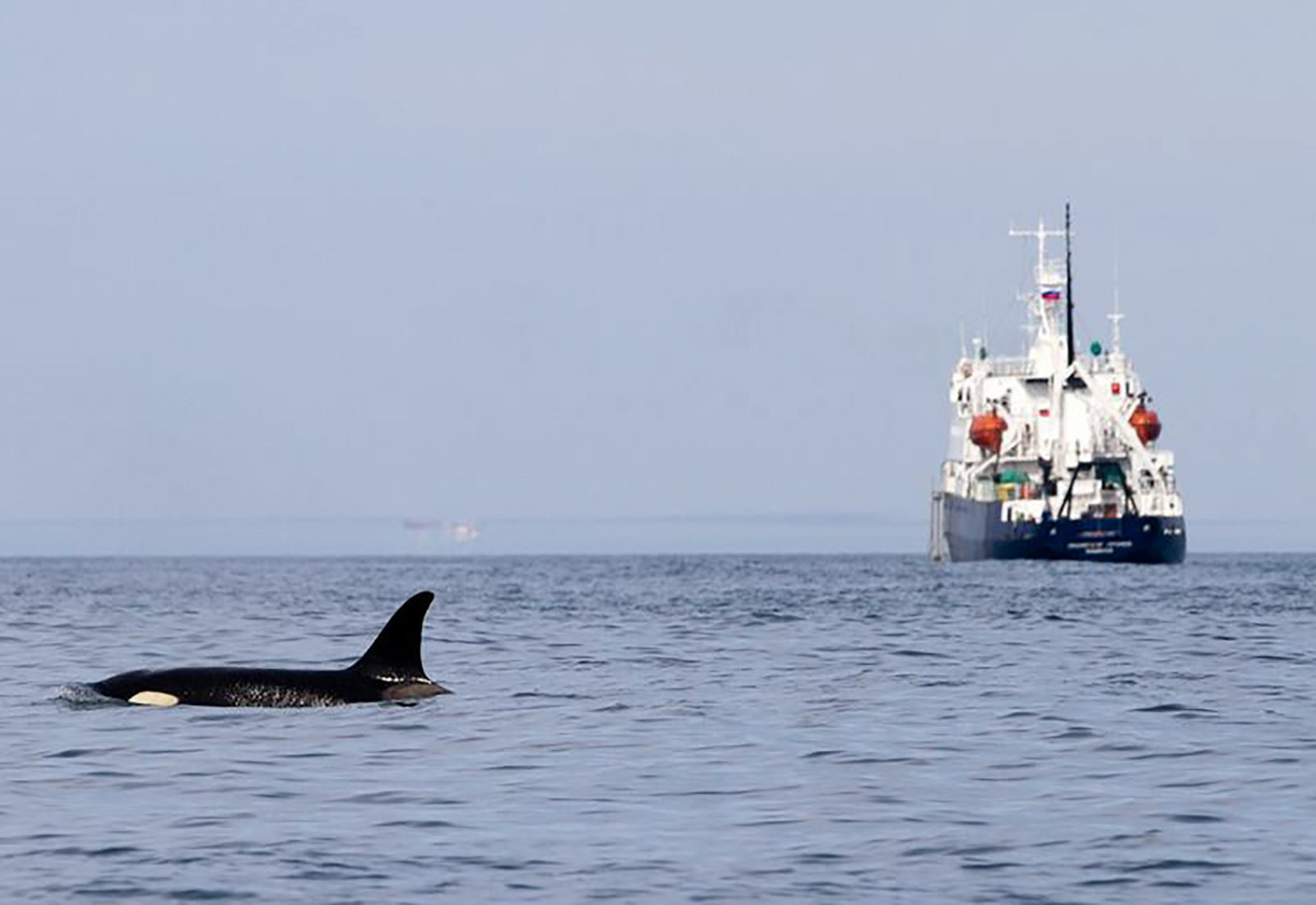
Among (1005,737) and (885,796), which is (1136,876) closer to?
(885,796)

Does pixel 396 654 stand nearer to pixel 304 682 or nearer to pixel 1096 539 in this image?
pixel 304 682

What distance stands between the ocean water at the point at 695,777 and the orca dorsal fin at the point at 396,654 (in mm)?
578

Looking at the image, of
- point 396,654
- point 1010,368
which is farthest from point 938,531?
point 396,654

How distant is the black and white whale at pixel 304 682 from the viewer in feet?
79.5

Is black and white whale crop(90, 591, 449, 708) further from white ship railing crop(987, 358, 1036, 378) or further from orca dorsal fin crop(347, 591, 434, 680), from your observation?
white ship railing crop(987, 358, 1036, 378)

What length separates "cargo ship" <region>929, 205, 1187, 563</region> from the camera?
105 m

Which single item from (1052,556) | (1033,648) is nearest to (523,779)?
(1033,648)

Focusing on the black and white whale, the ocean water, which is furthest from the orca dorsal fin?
the ocean water

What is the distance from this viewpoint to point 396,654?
81.8ft

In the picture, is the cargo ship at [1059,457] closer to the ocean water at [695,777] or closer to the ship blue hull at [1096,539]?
the ship blue hull at [1096,539]

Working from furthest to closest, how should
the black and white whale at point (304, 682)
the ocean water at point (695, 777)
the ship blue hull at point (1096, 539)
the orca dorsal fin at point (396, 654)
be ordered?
the ship blue hull at point (1096, 539) → the orca dorsal fin at point (396, 654) → the black and white whale at point (304, 682) → the ocean water at point (695, 777)

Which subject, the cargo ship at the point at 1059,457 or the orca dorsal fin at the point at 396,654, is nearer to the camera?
the orca dorsal fin at the point at 396,654

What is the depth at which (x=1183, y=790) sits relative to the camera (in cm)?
1780

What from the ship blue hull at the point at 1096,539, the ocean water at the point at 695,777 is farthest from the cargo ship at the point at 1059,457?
the ocean water at the point at 695,777
